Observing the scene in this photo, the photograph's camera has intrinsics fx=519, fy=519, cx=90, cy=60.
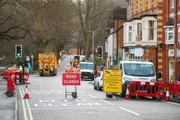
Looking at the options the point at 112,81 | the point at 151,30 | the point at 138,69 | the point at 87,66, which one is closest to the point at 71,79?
the point at 112,81

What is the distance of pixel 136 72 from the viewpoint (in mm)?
32062

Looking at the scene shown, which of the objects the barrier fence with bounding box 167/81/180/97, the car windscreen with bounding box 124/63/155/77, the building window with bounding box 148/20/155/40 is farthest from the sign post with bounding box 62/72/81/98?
the building window with bounding box 148/20/155/40

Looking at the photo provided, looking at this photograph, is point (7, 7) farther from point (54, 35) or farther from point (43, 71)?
point (54, 35)

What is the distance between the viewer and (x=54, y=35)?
282 feet

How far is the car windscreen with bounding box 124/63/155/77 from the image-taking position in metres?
32.0

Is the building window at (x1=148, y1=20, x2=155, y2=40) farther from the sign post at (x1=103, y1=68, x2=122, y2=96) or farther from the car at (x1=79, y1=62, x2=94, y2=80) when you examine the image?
the sign post at (x1=103, y1=68, x2=122, y2=96)

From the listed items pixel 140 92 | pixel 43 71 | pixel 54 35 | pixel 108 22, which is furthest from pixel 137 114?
pixel 108 22

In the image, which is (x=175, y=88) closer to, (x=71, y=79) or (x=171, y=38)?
(x=71, y=79)

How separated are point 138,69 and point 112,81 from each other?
3116 millimetres

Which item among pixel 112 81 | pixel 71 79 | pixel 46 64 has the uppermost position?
pixel 46 64

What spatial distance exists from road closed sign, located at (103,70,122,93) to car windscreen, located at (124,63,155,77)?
7.45 ft

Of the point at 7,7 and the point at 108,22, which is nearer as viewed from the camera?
the point at 7,7

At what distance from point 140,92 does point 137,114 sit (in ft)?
34.4

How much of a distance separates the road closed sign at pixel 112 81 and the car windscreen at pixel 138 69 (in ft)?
7.45
